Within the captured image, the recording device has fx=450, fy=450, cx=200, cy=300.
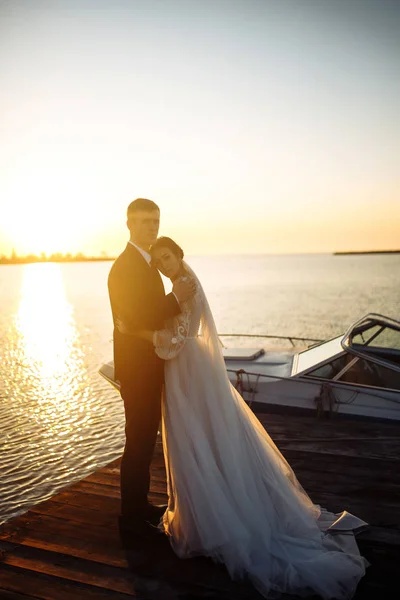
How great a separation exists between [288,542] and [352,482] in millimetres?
2243

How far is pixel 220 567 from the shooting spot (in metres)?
3.84

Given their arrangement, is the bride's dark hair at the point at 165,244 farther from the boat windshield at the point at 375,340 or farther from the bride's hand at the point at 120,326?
the boat windshield at the point at 375,340

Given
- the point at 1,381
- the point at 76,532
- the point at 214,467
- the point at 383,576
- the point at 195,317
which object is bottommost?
the point at 1,381

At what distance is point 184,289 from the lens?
158 inches

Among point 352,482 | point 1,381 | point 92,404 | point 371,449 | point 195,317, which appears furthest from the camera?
point 1,381

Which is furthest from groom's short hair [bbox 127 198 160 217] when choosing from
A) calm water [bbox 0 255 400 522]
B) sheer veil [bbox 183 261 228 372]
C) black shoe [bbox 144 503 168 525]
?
calm water [bbox 0 255 400 522]

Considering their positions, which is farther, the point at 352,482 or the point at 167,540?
the point at 352,482

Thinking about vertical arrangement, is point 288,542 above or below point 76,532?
above

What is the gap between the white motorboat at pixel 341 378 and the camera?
25.2ft

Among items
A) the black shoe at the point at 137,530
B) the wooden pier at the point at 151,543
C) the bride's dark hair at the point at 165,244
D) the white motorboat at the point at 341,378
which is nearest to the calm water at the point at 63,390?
the white motorboat at the point at 341,378

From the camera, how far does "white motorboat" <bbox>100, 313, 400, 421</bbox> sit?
7684 mm

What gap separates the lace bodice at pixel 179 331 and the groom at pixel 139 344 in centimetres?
11

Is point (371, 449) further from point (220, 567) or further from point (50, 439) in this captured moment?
point (50, 439)

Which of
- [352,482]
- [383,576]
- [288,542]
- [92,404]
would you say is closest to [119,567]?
[288,542]
